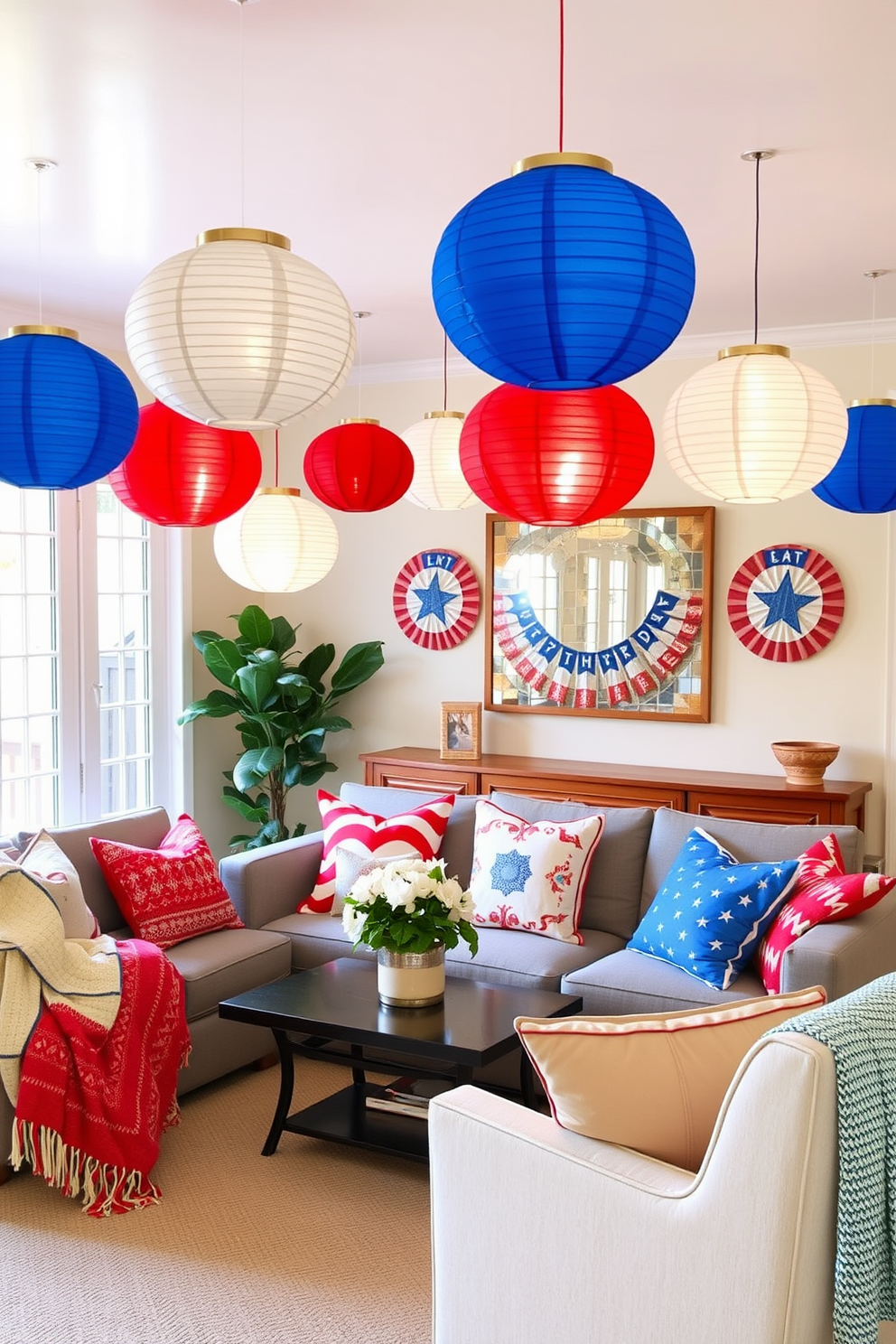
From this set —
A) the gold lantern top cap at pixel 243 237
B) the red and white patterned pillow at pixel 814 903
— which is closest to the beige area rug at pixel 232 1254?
the red and white patterned pillow at pixel 814 903

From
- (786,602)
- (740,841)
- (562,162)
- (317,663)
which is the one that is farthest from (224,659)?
(562,162)

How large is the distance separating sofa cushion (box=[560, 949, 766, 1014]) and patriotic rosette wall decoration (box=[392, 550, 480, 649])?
2543 millimetres

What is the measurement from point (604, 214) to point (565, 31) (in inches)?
43.6

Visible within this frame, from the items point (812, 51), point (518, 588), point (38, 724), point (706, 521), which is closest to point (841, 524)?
point (706, 521)

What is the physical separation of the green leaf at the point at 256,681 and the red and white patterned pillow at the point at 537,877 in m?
1.68

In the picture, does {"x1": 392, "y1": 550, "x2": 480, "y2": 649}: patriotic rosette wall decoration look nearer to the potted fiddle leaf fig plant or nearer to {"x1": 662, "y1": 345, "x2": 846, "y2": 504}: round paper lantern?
the potted fiddle leaf fig plant

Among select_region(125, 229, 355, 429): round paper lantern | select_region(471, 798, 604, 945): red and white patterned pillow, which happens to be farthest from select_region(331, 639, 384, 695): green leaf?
select_region(125, 229, 355, 429): round paper lantern

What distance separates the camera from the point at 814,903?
11.7 ft

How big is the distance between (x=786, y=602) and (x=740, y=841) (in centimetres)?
157

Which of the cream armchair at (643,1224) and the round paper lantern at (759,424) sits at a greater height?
the round paper lantern at (759,424)

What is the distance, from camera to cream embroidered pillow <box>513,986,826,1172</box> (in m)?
2.08

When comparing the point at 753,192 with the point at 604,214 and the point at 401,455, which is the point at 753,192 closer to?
the point at 401,455

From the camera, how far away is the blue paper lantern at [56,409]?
101 inches

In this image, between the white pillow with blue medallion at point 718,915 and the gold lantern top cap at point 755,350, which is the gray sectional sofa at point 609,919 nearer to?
the white pillow with blue medallion at point 718,915
